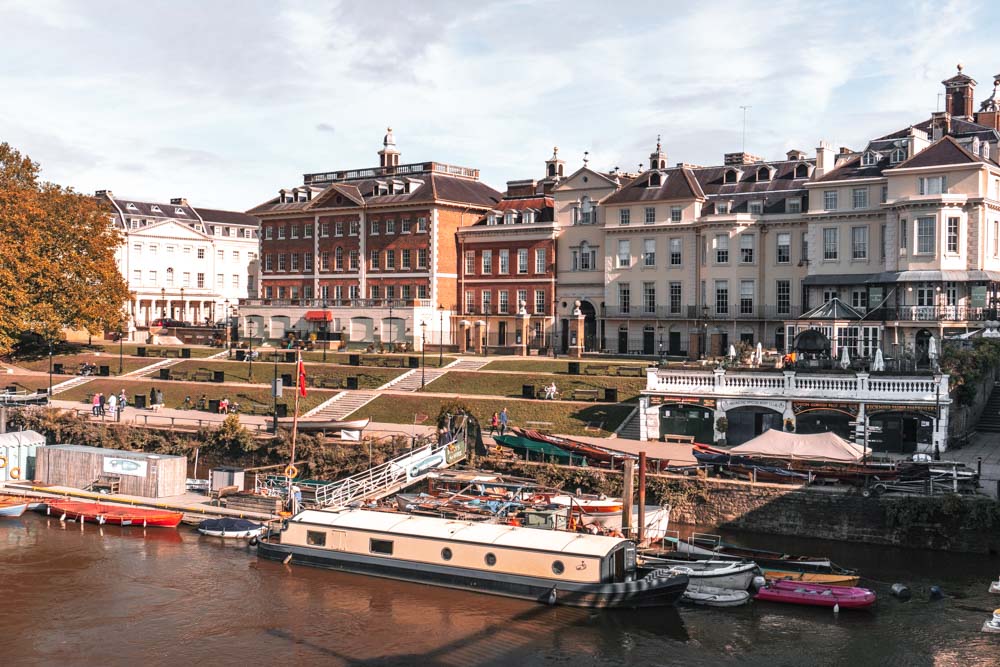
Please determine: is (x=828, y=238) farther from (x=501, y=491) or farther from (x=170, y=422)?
(x=170, y=422)

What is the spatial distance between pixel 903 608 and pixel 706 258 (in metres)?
42.2

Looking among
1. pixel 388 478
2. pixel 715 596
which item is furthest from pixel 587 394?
pixel 715 596

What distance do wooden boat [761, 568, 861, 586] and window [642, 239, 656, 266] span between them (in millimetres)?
42589

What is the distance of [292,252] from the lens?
92.6 meters

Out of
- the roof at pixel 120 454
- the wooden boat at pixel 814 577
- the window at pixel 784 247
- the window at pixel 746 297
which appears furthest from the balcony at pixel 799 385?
the window at pixel 784 247

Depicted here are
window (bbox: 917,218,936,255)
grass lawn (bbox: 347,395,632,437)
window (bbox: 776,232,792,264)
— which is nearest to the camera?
grass lawn (bbox: 347,395,632,437)

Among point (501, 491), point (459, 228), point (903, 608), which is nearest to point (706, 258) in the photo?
point (459, 228)

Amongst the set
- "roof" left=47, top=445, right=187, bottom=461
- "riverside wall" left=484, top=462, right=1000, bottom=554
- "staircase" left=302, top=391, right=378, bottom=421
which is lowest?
"riverside wall" left=484, top=462, right=1000, bottom=554

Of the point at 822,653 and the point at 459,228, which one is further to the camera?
the point at 459,228

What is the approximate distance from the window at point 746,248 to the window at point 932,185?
12.1m

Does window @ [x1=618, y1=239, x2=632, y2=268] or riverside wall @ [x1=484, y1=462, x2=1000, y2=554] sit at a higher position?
window @ [x1=618, y1=239, x2=632, y2=268]

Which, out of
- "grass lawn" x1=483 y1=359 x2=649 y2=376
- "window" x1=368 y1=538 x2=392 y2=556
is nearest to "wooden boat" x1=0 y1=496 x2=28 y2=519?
"window" x1=368 y1=538 x2=392 y2=556

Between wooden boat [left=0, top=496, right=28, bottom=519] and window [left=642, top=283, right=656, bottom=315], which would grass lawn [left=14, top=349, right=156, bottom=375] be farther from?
window [left=642, top=283, right=656, bottom=315]

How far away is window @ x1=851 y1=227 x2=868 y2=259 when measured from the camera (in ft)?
208
